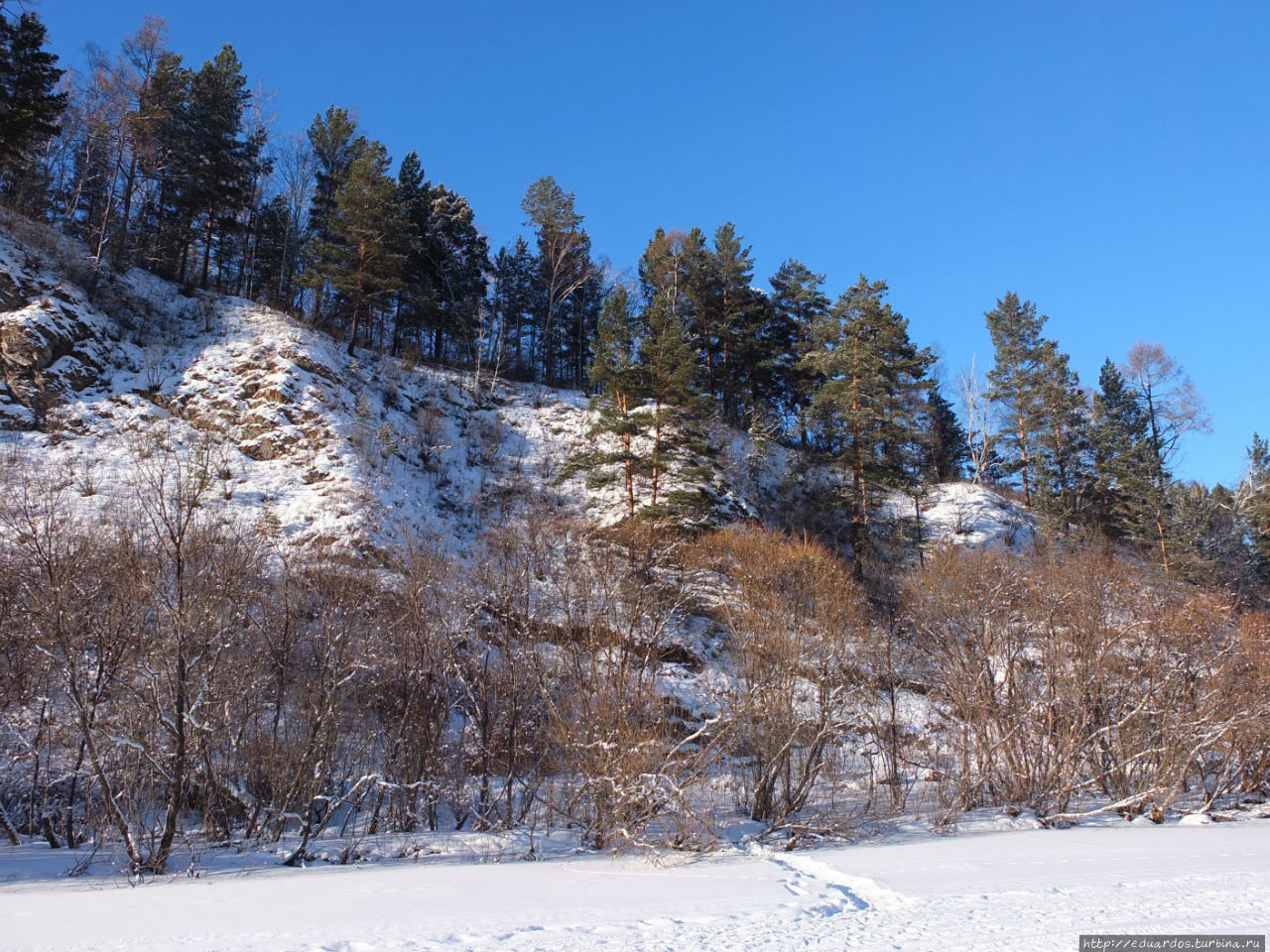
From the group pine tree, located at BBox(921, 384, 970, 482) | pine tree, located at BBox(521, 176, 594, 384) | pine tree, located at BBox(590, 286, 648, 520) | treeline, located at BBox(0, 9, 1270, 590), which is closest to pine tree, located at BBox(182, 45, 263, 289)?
treeline, located at BBox(0, 9, 1270, 590)

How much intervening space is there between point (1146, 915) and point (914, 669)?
A: 47.3 feet

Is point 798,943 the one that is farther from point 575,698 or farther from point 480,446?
point 480,446

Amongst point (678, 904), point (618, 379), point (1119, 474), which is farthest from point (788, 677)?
point (1119, 474)

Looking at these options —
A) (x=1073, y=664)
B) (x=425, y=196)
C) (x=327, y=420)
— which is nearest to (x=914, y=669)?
(x=1073, y=664)

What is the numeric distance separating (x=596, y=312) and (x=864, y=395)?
21.3 metres

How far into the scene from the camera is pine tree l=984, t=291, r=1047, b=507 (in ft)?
114

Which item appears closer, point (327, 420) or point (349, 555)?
point (349, 555)

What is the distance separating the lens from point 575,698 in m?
A: 13.4

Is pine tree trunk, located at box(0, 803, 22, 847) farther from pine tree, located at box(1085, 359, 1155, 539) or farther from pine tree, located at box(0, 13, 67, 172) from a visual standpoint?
pine tree, located at box(1085, 359, 1155, 539)

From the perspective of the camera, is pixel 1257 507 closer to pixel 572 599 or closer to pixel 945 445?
pixel 945 445

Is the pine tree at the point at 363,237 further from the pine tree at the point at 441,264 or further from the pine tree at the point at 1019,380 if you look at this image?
the pine tree at the point at 1019,380

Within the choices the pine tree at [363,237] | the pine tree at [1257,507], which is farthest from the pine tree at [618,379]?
the pine tree at [1257,507]

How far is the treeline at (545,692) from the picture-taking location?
1022cm

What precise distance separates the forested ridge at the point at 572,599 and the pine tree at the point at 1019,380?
179 millimetres
